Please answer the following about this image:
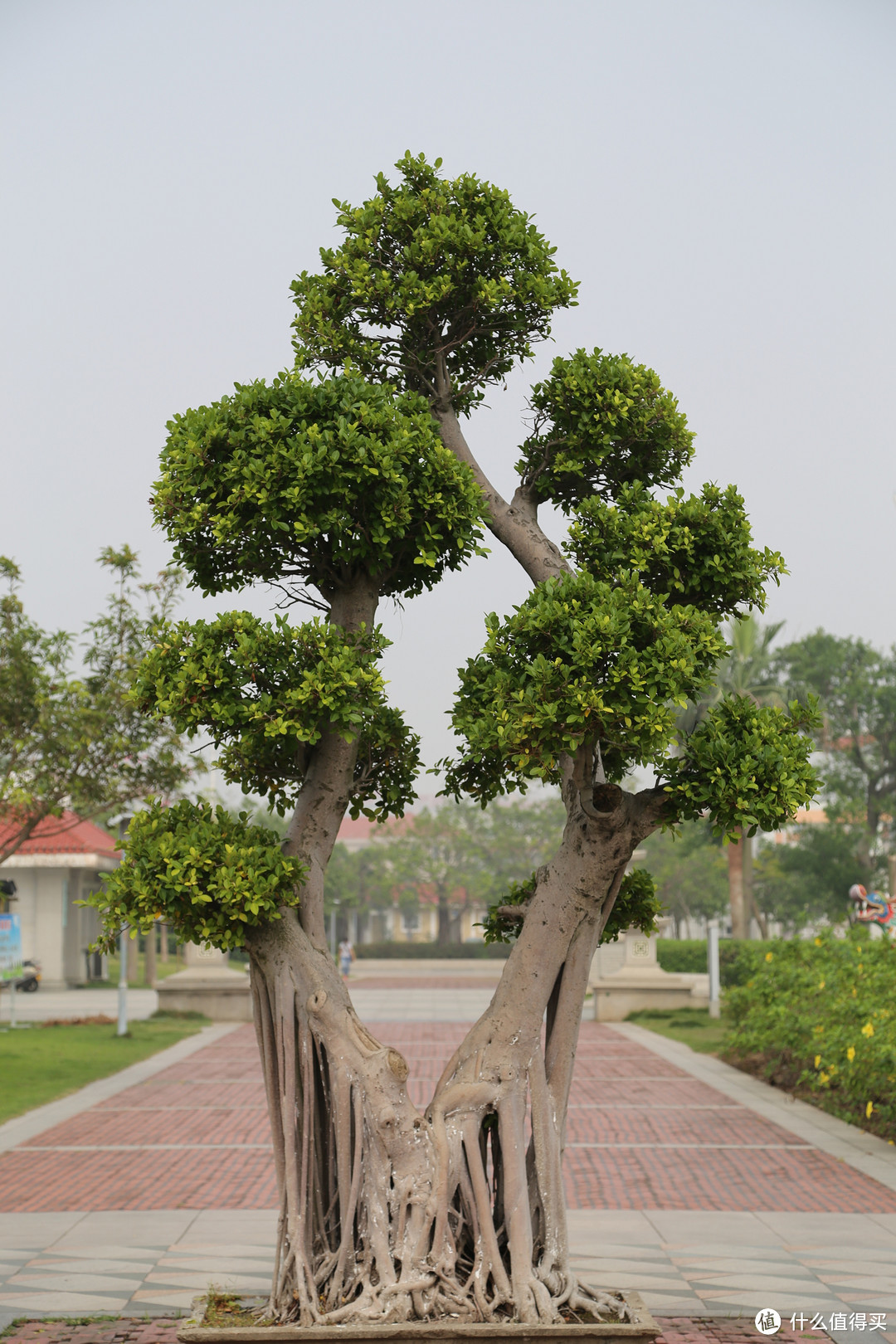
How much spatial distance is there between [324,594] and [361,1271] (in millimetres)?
3034

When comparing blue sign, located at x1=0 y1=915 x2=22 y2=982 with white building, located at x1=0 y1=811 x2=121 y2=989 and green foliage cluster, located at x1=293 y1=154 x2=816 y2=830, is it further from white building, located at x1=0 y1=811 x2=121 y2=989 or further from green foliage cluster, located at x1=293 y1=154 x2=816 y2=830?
green foliage cluster, located at x1=293 y1=154 x2=816 y2=830

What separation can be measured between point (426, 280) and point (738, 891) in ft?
85.5

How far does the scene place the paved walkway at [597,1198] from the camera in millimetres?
6820

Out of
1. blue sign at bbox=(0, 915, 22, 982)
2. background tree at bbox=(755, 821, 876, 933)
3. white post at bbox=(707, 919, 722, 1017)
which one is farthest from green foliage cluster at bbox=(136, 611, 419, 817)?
background tree at bbox=(755, 821, 876, 933)

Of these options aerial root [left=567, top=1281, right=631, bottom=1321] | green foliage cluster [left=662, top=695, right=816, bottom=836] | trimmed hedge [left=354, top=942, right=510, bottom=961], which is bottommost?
trimmed hedge [left=354, top=942, right=510, bottom=961]

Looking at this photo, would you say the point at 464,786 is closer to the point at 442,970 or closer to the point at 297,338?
the point at 297,338

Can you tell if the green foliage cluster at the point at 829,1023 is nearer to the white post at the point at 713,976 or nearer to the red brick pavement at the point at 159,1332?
the white post at the point at 713,976

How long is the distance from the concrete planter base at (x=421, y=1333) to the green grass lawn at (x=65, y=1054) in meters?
8.30

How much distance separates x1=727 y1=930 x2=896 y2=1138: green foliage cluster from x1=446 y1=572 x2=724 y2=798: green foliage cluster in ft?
23.0

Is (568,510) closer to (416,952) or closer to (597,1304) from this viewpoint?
(597,1304)

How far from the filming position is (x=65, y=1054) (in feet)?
58.1

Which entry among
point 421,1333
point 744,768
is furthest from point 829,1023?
point 421,1333

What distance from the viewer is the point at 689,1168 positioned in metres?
10.4

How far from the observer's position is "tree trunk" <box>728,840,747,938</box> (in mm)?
29703
